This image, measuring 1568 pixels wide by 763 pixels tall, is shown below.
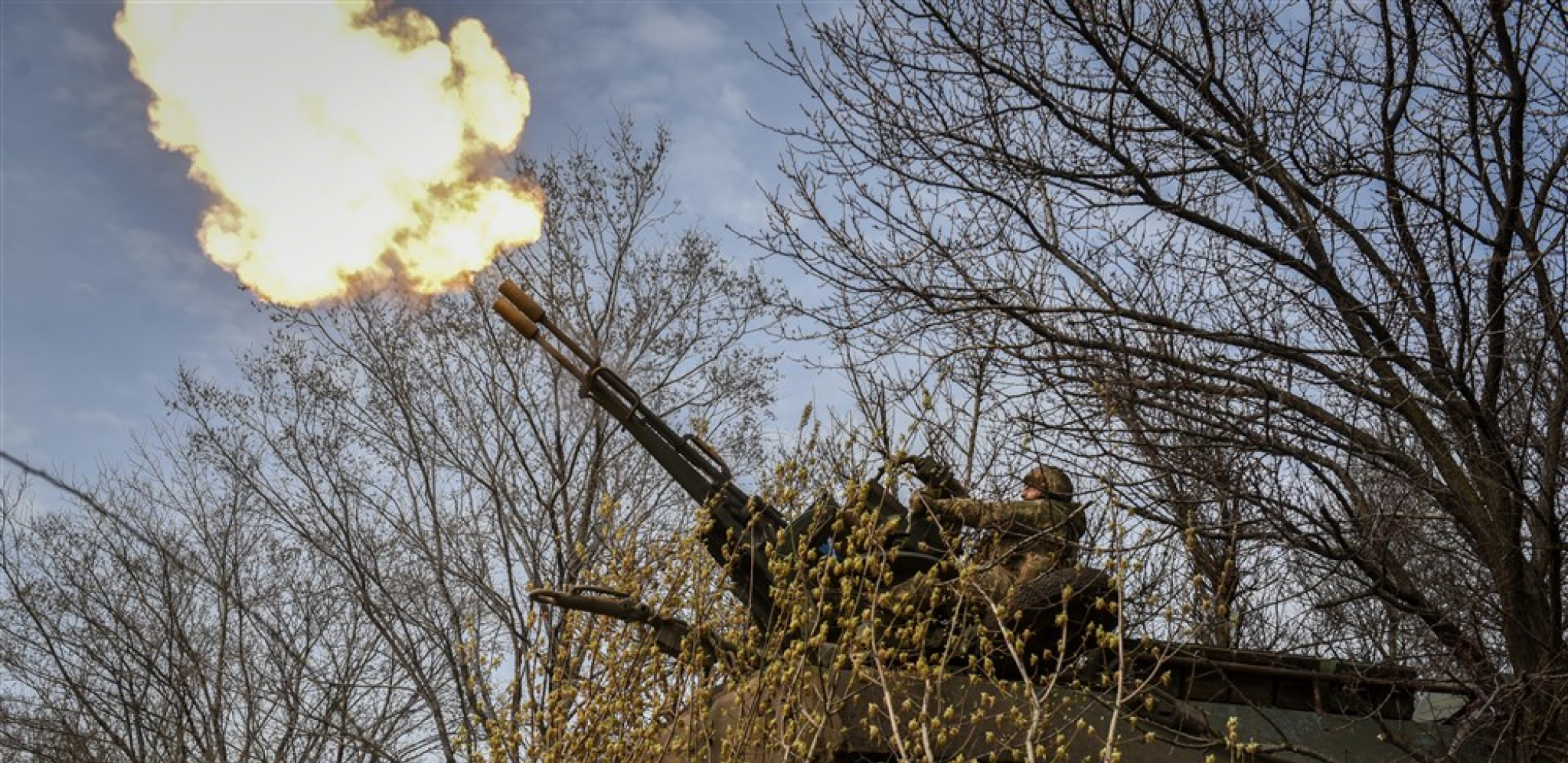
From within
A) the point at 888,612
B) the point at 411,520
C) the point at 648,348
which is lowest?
the point at 888,612

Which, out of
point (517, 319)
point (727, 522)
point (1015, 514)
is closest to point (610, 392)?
point (517, 319)

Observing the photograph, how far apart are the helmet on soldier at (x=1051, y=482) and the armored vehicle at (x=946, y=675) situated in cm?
43

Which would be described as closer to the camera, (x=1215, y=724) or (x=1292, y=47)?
(x=1215, y=724)

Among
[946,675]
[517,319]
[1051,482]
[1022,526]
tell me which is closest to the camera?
[946,675]

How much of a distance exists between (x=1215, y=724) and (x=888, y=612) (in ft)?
6.13

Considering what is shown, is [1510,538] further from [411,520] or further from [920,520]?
[411,520]

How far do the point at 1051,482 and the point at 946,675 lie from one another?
2.44m

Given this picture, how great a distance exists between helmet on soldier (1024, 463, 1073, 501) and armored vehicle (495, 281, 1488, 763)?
0.43 meters

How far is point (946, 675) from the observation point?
6.12 meters

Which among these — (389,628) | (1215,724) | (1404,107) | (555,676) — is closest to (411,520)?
(389,628)

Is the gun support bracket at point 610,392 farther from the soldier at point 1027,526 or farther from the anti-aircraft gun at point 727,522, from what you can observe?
the soldier at point 1027,526

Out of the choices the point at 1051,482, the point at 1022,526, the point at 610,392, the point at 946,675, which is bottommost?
the point at 946,675

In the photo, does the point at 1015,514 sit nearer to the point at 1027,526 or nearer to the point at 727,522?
the point at 1027,526

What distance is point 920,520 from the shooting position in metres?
7.97
